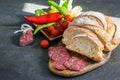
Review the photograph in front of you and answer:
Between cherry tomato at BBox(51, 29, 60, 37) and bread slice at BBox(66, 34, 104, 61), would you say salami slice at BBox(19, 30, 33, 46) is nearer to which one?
cherry tomato at BBox(51, 29, 60, 37)

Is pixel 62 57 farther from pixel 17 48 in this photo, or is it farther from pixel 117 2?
pixel 117 2

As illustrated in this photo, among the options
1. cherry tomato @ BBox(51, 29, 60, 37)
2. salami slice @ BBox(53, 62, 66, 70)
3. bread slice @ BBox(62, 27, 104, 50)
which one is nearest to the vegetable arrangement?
cherry tomato @ BBox(51, 29, 60, 37)

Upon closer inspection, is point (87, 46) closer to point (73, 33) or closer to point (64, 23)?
point (73, 33)

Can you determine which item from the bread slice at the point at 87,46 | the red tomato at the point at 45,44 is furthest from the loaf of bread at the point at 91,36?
the red tomato at the point at 45,44

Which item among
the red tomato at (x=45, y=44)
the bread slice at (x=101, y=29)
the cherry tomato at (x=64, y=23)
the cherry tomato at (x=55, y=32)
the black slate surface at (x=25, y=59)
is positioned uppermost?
the bread slice at (x=101, y=29)

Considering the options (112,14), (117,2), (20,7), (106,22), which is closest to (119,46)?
(106,22)

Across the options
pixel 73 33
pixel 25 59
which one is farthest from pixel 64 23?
pixel 25 59

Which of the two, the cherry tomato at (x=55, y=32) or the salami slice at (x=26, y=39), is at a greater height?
the cherry tomato at (x=55, y=32)

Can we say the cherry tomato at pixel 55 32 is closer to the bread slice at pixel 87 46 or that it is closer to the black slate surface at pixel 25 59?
the black slate surface at pixel 25 59
